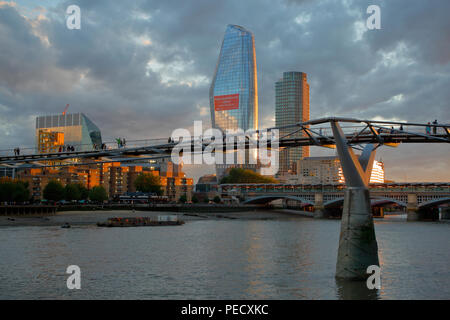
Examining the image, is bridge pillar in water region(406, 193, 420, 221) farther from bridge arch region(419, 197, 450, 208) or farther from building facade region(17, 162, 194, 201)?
building facade region(17, 162, 194, 201)

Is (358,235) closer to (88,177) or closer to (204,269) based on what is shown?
(204,269)

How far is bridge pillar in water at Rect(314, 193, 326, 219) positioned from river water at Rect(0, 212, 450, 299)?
204 ft

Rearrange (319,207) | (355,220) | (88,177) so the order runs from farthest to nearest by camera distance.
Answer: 1. (88,177)
2. (319,207)
3. (355,220)

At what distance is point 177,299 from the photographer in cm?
2406

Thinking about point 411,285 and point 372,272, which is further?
point 411,285

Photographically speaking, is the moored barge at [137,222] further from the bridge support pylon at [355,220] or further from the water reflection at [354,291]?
the bridge support pylon at [355,220]

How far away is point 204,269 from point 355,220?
42.9 ft

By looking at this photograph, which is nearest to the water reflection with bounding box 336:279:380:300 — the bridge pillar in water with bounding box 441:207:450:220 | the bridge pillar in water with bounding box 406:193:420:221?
the bridge pillar in water with bounding box 406:193:420:221

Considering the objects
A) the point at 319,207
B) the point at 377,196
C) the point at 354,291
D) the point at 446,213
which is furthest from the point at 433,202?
the point at 354,291

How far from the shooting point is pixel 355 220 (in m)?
23.2

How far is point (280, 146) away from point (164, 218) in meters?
50.3

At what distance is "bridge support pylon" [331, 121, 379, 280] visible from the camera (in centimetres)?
2306
